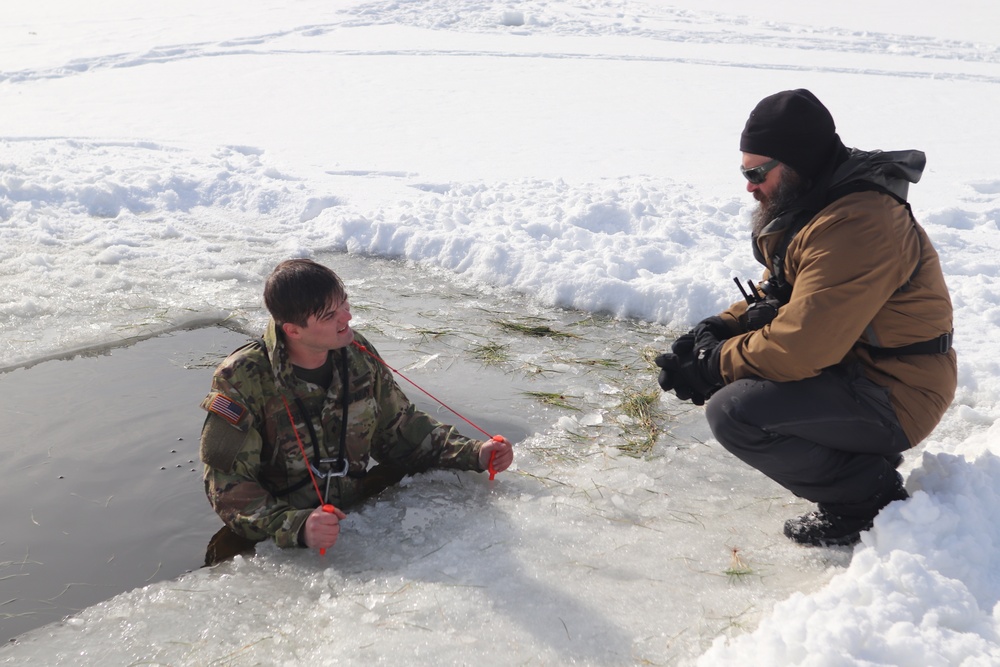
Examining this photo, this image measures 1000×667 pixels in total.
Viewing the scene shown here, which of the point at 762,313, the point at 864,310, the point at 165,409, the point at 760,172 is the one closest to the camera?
the point at 864,310

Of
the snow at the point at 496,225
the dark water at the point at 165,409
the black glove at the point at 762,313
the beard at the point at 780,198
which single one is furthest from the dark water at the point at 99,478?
the beard at the point at 780,198

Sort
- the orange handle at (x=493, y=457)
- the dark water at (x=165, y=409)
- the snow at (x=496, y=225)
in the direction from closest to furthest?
the snow at (x=496, y=225) < the dark water at (x=165, y=409) < the orange handle at (x=493, y=457)

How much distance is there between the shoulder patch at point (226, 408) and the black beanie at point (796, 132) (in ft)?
6.99

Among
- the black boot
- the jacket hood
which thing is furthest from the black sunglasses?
the black boot

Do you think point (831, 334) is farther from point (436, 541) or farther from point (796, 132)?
point (436, 541)

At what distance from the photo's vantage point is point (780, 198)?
10.3 ft

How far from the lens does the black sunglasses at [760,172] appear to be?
10.1ft

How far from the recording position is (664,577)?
3.11 metres

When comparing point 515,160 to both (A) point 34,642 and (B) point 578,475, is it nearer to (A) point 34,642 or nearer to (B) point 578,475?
(B) point 578,475

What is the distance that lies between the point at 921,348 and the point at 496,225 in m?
4.55

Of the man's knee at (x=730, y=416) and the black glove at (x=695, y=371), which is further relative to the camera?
the black glove at (x=695, y=371)

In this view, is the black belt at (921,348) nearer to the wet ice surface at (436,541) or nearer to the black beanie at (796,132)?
the black beanie at (796,132)

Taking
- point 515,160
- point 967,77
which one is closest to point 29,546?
point 515,160

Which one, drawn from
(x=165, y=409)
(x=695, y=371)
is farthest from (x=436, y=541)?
(x=165, y=409)
